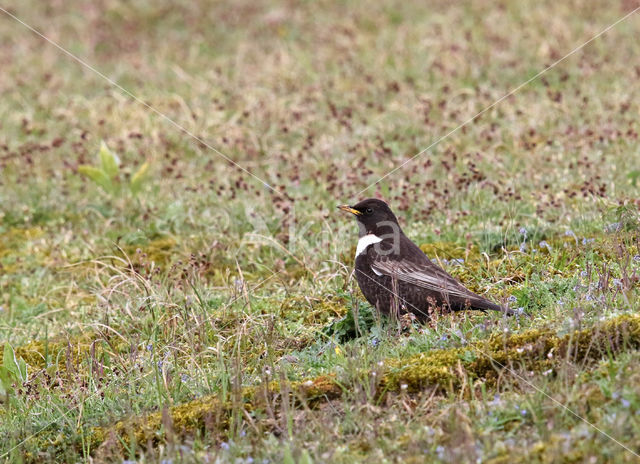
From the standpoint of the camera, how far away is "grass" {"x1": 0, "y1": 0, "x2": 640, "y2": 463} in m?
4.71

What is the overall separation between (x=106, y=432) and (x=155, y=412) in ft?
1.03

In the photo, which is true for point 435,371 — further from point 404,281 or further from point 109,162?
point 109,162

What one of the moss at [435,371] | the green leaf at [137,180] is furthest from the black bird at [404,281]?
the green leaf at [137,180]

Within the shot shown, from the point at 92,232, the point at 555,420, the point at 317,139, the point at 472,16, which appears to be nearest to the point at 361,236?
the point at 555,420

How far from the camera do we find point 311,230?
877 centimetres

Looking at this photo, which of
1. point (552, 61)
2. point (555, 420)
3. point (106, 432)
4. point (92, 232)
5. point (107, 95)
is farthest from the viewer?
point (107, 95)

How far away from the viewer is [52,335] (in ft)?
24.2

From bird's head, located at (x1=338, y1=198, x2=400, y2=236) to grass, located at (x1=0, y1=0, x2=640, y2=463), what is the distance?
47 centimetres

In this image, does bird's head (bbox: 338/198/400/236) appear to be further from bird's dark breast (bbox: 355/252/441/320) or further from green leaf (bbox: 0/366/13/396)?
green leaf (bbox: 0/366/13/396)

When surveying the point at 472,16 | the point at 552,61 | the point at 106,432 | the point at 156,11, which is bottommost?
the point at 106,432

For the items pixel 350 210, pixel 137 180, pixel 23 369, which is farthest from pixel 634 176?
pixel 23 369

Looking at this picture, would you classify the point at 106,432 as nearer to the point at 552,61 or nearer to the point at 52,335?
the point at 52,335

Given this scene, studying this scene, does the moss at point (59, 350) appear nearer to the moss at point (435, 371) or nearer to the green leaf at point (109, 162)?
the moss at point (435, 371)

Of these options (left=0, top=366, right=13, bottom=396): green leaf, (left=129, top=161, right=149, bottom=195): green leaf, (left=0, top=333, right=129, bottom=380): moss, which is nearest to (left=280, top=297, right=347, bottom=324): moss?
(left=0, top=333, right=129, bottom=380): moss
